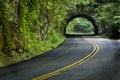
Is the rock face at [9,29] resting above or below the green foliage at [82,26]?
above

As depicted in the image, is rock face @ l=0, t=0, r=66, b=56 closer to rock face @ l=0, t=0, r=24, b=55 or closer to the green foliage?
rock face @ l=0, t=0, r=24, b=55

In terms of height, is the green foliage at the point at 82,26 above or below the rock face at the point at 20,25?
below

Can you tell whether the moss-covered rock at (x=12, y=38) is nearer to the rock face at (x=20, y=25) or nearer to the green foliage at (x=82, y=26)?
the rock face at (x=20, y=25)

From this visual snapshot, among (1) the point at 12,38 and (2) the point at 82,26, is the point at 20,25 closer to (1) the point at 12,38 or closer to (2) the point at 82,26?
(1) the point at 12,38

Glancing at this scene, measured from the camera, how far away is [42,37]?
34219 millimetres

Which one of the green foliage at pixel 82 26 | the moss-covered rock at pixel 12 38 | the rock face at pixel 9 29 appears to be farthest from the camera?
the green foliage at pixel 82 26

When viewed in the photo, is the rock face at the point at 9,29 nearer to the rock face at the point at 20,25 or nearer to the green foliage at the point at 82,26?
the rock face at the point at 20,25

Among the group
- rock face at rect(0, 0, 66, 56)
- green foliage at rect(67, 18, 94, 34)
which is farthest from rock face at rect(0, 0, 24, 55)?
green foliage at rect(67, 18, 94, 34)

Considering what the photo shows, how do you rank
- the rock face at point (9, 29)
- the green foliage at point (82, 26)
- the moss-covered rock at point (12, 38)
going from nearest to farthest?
the rock face at point (9, 29) < the moss-covered rock at point (12, 38) < the green foliage at point (82, 26)

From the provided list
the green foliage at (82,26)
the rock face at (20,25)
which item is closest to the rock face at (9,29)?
the rock face at (20,25)

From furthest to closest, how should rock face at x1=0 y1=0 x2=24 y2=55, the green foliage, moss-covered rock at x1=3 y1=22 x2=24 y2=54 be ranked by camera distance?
the green foliage
moss-covered rock at x1=3 y1=22 x2=24 y2=54
rock face at x1=0 y1=0 x2=24 y2=55

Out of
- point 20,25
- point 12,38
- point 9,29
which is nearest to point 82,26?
point 20,25

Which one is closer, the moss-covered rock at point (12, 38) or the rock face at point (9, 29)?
the rock face at point (9, 29)

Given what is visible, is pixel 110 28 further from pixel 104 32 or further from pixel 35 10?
pixel 35 10
